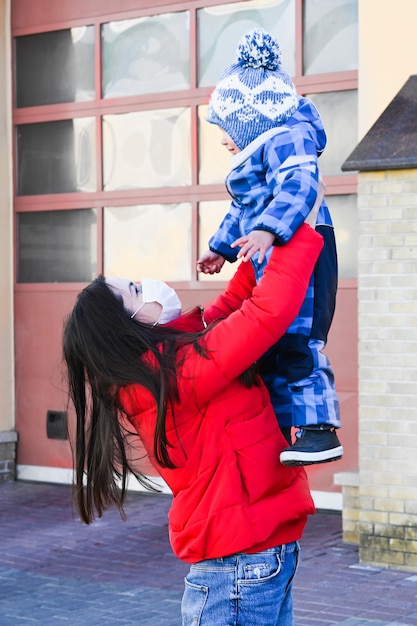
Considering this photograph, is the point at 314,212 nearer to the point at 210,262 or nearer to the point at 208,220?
the point at 210,262

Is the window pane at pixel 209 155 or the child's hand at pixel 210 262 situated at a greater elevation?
the window pane at pixel 209 155

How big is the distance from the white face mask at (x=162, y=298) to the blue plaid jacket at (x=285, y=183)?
28 centimetres

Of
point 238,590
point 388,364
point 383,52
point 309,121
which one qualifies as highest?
point 383,52

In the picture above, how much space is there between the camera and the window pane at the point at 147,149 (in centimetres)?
934

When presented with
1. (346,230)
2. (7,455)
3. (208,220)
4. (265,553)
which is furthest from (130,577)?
(265,553)

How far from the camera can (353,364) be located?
8312 millimetres

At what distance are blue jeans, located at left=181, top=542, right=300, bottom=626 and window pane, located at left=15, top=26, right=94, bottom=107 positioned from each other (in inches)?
294

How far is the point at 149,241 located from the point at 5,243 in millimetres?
1555

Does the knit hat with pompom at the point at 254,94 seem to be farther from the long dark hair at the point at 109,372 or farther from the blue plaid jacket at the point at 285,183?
the long dark hair at the point at 109,372

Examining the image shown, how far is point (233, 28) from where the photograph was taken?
8961 mm

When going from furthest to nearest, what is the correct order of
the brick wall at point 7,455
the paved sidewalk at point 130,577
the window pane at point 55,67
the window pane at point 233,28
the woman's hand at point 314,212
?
the brick wall at point 7,455 → the window pane at point 55,67 → the window pane at point 233,28 → the paved sidewalk at point 130,577 → the woman's hand at point 314,212

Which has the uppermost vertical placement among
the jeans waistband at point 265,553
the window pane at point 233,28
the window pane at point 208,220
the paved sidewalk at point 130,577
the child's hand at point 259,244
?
the window pane at point 233,28

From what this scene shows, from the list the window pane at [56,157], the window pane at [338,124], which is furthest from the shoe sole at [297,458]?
the window pane at [56,157]

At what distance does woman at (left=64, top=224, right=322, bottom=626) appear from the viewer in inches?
111
